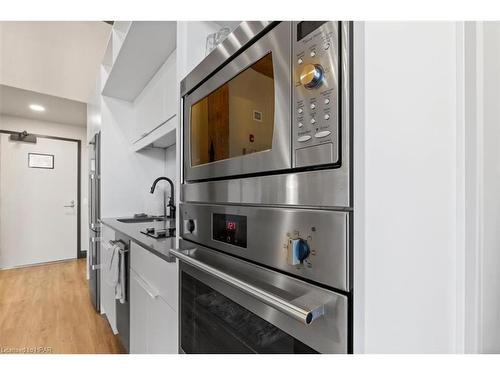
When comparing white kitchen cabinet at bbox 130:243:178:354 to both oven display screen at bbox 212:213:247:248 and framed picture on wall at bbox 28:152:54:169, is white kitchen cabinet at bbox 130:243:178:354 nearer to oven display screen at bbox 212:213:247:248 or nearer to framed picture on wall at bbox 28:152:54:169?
oven display screen at bbox 212:213:247:248

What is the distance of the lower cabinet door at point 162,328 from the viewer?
88 cm

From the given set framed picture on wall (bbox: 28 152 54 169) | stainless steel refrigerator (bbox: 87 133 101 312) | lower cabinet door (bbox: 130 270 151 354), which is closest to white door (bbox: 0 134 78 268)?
framed picture on wall (bbox: 28 152 54 169)

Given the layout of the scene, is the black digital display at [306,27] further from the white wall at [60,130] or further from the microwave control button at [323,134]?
the white wall at [60,130]

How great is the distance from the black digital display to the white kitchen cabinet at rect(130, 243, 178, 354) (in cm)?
79

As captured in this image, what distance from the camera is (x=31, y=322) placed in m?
2.00

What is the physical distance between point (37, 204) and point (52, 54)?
7.50 ft

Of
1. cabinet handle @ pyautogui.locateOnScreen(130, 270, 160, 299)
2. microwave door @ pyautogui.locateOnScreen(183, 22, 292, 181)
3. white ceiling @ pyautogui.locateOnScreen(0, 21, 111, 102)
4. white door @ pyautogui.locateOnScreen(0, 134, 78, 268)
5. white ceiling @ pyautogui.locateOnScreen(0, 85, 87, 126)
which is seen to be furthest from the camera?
white door @ pyautogui.locateOnScreen(0, 134, 78, 268)

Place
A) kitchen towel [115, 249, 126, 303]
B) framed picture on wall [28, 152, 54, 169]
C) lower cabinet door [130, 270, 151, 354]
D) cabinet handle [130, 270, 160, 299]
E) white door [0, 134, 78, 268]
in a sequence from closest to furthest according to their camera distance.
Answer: cabinet handle [130, 270, 160, 299], lower cabinet door [130, 270, 151, 354], kitchen towel [115, 249, 126, 303], white door [0, 134, 78, 268], framed picture on wall [28, 152, 54, 169]

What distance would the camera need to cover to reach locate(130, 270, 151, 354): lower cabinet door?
1128mm

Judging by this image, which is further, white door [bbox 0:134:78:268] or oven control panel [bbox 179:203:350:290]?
white door [bbox 0:134:78:268]

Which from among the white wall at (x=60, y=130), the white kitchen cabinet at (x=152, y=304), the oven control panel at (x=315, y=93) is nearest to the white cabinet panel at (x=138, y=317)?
the white kitchen cabinet at (x=152, y=304)

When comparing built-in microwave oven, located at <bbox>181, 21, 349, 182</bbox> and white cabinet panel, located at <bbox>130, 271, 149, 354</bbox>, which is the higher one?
built-in microwave oven, located at <bbox>181, 21, 349, 182</bbox>

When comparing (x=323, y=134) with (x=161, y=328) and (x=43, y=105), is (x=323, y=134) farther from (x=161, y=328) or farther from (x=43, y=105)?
(x=43, y=105)

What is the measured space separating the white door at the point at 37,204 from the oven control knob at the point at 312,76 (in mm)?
4382
